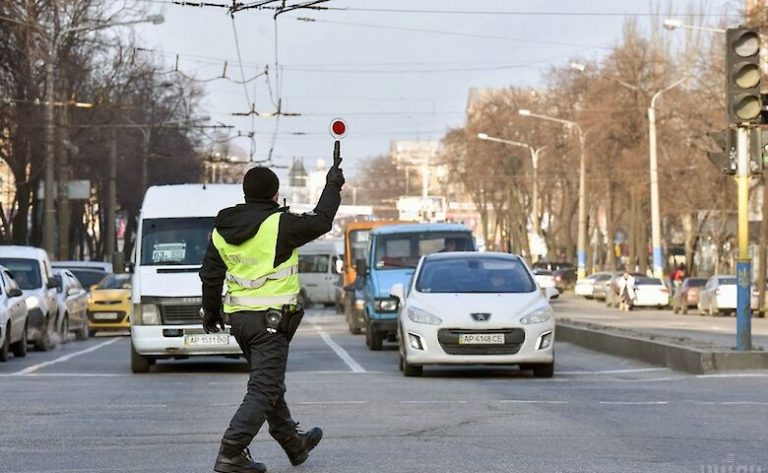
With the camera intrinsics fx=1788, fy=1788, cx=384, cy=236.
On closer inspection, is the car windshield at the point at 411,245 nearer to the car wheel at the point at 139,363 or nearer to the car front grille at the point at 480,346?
the car wheel at the point at 139,363

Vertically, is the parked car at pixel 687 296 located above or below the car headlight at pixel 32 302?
below

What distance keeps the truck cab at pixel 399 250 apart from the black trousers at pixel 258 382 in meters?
19.2

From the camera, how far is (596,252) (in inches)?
4749

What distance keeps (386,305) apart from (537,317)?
896 centimetres

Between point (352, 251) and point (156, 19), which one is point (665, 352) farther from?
point (156, 19)

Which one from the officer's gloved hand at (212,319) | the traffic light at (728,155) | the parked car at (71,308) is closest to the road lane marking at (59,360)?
the parked car at (71,308)

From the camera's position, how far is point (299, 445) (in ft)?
34.0

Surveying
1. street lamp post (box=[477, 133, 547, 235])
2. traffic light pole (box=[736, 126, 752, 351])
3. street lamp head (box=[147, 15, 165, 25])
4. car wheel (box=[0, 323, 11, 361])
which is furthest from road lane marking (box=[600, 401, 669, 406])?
street lamp post (box=[477, 133, 547, 235])

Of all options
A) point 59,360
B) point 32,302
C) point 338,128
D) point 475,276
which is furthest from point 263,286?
point 32,302

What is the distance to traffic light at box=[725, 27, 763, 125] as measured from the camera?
20328mm

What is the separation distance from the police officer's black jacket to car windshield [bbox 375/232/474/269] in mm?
19813

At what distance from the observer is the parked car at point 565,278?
91812 mm

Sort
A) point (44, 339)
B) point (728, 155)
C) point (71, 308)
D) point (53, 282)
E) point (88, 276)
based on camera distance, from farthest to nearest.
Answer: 1. point (88, 276)
2. point (71, 308)
3. point (53, 282)
4. point (44, 339)
5. point (728, 155)

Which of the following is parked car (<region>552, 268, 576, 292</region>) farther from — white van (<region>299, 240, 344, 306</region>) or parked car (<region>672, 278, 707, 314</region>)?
parked car (<region>672, 278, 707, 314</region>)
